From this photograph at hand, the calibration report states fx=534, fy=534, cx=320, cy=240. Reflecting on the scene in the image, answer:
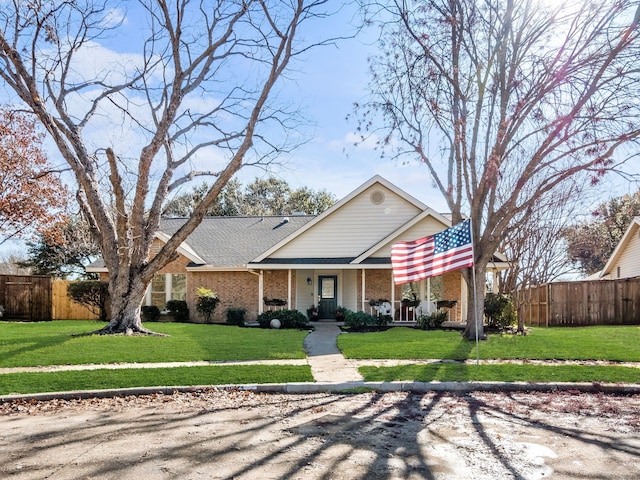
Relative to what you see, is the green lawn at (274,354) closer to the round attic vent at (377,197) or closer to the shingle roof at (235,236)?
the shingle roof at (235,236)

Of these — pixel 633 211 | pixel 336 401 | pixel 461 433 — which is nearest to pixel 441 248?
pixel 336 401

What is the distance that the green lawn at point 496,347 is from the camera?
1160 cm

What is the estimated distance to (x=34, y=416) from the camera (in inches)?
277

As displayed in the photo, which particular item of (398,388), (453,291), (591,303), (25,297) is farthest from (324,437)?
(25,297)

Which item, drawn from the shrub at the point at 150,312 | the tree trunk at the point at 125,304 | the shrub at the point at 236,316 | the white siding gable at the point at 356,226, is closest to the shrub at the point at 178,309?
the shrub at the point at 150,312

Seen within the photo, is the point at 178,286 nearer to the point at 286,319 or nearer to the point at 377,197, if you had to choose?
the point at 286,319

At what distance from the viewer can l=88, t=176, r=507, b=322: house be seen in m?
21.1

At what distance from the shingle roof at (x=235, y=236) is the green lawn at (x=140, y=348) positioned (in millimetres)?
8121

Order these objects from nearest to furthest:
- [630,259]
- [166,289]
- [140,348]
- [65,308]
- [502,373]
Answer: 1. [502,373]
2. [140,348]
3. [166,289]
4. [65,308]
5. [630,259]

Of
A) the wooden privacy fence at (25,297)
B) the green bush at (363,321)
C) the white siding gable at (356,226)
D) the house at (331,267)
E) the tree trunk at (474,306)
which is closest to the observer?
the tree trunk at (474,306)

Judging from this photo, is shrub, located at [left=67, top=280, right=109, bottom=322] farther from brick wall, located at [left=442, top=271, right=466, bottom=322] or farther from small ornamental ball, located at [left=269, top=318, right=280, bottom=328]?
brick wall, located at [left=442, top=271, right=466, bottom=322]

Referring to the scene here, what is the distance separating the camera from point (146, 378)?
9.03m

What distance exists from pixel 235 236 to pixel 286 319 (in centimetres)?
792

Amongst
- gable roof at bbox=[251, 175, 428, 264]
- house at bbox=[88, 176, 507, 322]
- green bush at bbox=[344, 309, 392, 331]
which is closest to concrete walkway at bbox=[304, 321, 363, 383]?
green bush at bbox=[344, 309, 392, 331]
